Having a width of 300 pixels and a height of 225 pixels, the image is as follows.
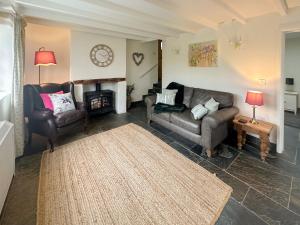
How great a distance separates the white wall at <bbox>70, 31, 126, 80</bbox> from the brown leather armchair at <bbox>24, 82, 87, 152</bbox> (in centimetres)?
101

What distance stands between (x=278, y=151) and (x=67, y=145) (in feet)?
11.8

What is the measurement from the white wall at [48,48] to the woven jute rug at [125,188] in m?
2.26

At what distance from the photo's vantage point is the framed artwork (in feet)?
12.6

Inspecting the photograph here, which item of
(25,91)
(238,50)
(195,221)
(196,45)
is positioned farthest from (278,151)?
(25,91)

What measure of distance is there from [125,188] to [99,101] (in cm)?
335

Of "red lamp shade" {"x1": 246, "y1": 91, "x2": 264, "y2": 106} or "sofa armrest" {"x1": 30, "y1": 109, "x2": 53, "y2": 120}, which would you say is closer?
"red lamp shade" {"x1": 246, "y1": 91, "x2": 264, "y2": 106}

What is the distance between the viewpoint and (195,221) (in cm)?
162

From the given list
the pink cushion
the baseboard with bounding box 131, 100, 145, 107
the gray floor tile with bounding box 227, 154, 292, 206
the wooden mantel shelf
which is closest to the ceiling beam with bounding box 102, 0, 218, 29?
the pink cushion

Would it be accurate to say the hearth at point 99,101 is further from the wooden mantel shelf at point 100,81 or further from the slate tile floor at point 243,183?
the slate tile floor at point 243,183

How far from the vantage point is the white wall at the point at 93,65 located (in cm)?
436

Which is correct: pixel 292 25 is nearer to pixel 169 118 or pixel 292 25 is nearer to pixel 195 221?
pixel 169 118

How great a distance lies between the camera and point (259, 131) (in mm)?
2711

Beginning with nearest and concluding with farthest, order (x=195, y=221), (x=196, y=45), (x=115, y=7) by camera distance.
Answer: (x=195, y=221), (x=115, y=7), (x=196, y=45)

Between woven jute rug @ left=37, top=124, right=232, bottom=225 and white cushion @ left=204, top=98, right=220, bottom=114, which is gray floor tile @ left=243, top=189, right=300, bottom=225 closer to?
woven jute rug @ left=37, top=124, right=232, bottom=225
